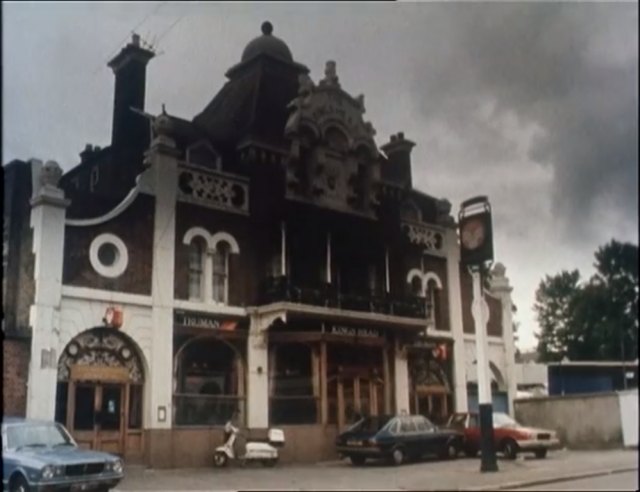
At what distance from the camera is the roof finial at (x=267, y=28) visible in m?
3.11

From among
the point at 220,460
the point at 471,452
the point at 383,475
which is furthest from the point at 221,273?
the point at 471,452

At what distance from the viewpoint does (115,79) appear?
10.6 ft

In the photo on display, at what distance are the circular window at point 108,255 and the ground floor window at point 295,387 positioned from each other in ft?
2.56

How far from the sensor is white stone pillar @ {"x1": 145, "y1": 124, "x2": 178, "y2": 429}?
133 inches

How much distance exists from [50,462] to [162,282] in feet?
2.90

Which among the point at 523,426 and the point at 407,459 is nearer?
the point at 523,426

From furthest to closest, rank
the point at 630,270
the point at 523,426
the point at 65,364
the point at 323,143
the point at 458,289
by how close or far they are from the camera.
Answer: the point at 65,364 < the point at 323,143 < the point at 458,289 < the point at 523,426 < the point at 630,270

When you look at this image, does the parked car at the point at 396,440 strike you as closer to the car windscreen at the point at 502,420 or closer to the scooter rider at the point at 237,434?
the car windscreen at the point at 502,420

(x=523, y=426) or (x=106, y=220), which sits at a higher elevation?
(x=106, y=220)

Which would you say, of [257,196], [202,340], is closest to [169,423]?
[202,340]

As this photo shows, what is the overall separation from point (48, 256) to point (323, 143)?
3.94 feet

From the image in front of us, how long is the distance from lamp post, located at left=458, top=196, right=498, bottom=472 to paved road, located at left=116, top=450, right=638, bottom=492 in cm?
10

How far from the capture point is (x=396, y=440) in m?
2.88

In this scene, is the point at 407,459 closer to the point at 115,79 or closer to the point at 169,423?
the point at 169,423
